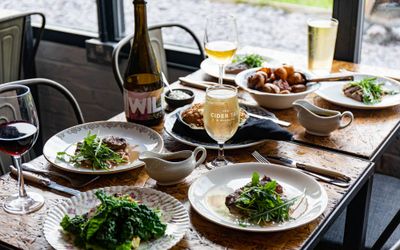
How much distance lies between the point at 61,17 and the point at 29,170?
177cm

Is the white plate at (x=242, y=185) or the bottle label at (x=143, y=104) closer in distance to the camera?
the white plate at (x=242, y=185)

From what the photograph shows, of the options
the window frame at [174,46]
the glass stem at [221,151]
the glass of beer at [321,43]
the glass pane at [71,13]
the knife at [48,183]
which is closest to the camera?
the knife at [48,183]

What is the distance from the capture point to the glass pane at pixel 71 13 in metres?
2.81

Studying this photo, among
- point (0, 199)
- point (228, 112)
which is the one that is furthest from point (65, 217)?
point (228, 112)

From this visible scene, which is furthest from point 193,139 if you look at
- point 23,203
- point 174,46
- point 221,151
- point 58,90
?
point 174,46

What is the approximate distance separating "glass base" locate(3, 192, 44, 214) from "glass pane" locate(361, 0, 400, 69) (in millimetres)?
1414

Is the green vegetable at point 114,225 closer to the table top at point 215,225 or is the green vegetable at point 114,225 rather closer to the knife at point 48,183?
the table top at point 215,225

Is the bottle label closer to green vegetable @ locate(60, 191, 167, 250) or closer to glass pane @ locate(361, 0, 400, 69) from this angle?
green vegetable @ locate(60, 191, 167, 250)

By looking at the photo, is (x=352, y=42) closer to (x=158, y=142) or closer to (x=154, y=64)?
(x=154, y=64)

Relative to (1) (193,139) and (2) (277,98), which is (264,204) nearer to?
(1) (193,139)

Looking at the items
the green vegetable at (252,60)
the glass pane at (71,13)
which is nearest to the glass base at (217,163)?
the green vegetable at (252,60)

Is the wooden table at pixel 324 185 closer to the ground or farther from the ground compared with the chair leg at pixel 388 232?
farther from the ground

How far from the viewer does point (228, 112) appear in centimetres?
124

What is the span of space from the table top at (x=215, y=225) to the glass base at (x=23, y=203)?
0.01 m
